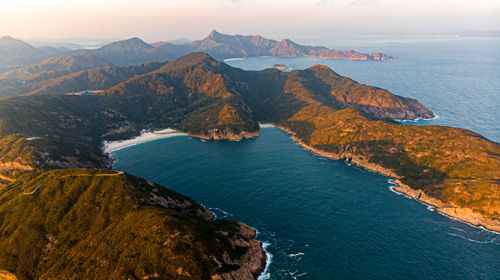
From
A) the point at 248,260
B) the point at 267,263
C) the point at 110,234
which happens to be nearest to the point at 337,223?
the point at 267,263

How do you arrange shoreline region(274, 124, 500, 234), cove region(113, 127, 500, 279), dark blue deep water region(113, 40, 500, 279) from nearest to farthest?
dark blue deep water region(113, 40, 500, 279), cove region(113, 127, 500, 279), shoreline region(274, 124, 500, 234)

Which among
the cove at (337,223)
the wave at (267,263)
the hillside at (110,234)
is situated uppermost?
the hillside at (110,234)

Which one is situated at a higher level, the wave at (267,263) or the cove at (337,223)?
the cove at (337,223)

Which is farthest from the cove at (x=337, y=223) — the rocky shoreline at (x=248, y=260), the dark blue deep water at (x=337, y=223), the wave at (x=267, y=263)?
the rocky shoreline at (x=248, y=260)

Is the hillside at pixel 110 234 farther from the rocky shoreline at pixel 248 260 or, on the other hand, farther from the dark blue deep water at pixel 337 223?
the dark blue deep water at pixel 337 223

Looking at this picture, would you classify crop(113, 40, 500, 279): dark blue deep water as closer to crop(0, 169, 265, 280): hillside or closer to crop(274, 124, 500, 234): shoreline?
crop(274, 124, 500, 234): shoreline

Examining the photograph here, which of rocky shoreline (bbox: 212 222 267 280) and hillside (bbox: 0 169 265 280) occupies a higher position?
hillside (bbox: 0 169 265 280)

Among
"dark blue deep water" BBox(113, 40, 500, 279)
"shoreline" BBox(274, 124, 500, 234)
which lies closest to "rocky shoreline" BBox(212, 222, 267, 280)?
"dark blue deep water" BBox(113, 40, 500, 279)

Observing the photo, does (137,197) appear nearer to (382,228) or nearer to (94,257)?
(94,257)

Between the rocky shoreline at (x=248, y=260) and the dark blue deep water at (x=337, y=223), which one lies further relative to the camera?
the dark blue deep water at (x=337, y=223)
